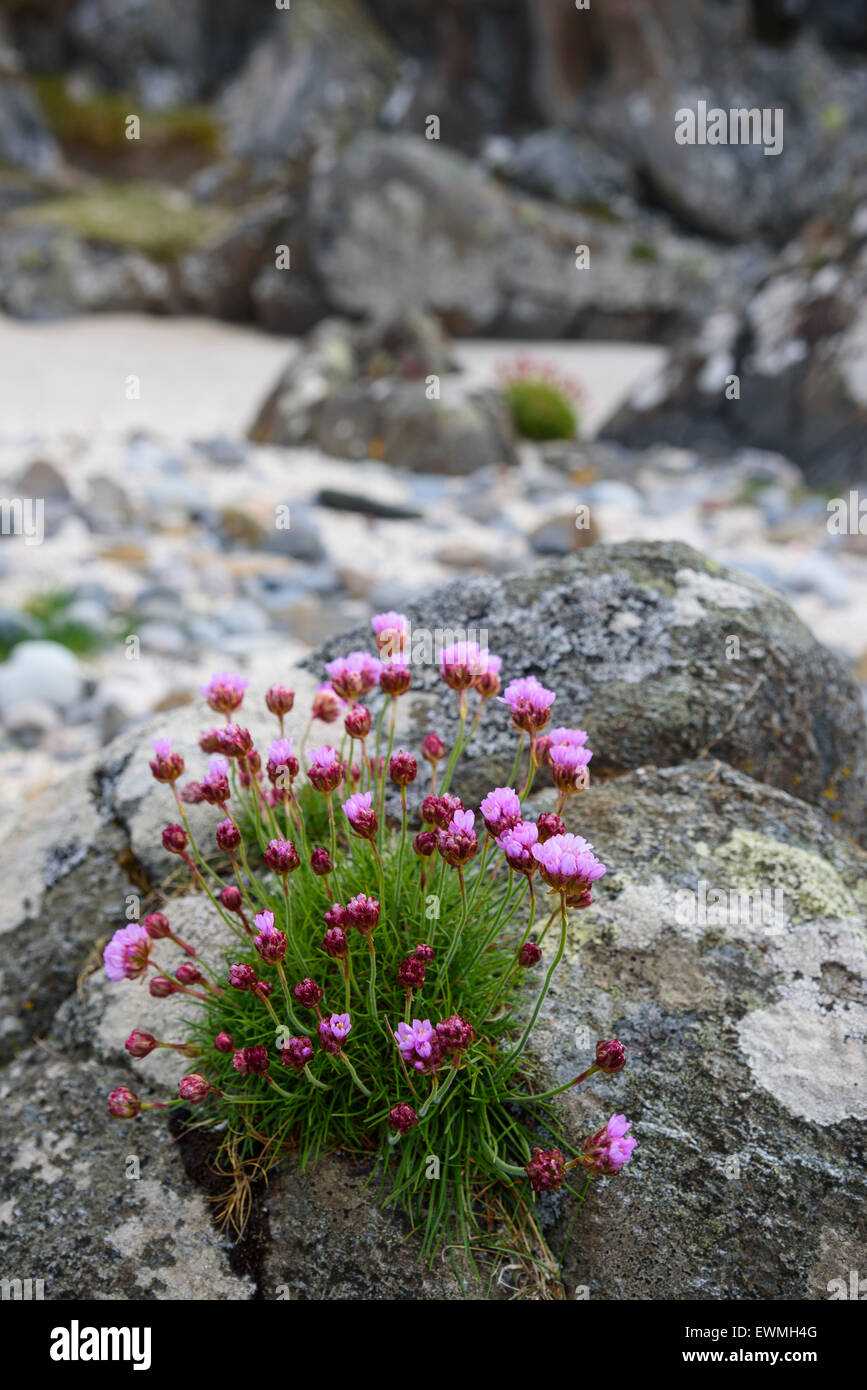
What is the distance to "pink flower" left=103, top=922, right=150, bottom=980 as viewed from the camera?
6.60 ft

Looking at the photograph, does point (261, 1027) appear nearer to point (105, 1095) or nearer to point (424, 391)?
point (105, 1095)

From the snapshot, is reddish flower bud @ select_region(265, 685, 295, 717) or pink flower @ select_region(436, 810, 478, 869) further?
reddish flower bud @ select_region(265, 685, 295, 717)

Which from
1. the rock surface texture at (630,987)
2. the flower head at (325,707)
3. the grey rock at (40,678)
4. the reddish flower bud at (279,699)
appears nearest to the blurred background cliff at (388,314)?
the grey rock at (40,678)

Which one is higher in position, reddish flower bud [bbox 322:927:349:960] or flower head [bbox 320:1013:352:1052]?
reddish flower bud [bbox 322:927:349:960]

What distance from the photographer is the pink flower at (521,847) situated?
1.84 m

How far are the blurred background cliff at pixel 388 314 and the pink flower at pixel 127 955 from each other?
3.39 m

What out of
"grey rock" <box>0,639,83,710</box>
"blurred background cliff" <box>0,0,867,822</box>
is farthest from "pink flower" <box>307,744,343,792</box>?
"grey rock" <box>0,639,83,710</box>

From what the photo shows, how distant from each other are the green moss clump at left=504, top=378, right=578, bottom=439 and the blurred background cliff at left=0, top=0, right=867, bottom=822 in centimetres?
4

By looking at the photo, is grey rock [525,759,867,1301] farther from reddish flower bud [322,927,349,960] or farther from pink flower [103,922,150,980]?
pink flower [103,922,150,980]

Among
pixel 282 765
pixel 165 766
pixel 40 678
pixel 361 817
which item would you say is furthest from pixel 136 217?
pixel 361 817

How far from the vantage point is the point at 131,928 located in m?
2.05

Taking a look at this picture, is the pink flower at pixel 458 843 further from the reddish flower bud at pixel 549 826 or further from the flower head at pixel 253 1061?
the flower head at pixel 253 1061

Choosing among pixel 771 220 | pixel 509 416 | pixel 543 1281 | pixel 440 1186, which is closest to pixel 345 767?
pixel 440 1186

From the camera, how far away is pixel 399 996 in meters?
2.07
